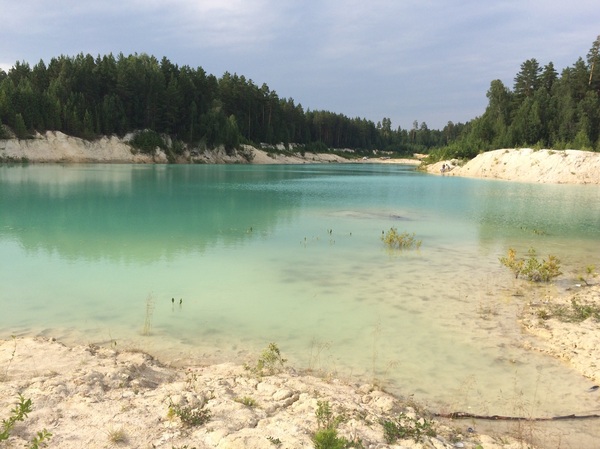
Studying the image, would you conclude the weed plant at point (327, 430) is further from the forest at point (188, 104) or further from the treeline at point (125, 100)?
the treeline at point (125, 100)

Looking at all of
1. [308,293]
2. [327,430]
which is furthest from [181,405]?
[308,293]

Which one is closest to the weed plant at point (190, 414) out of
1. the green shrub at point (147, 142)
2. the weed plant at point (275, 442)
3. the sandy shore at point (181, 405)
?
the sandy shore at point (181, 405)

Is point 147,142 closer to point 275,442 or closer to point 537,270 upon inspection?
point 537,270

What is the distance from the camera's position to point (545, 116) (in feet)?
298

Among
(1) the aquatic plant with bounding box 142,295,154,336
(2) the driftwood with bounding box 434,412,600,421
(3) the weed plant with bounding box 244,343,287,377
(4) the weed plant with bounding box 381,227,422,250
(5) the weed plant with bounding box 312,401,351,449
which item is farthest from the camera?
(4) the weed plant with bounding box 381,227,422,250

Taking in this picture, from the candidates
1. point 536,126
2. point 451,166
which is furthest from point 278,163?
point 536,126

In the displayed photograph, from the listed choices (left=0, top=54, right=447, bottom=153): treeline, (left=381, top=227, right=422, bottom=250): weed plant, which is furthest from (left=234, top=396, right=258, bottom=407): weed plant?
(left=0, top=54, right=447, bottom=153): treeline

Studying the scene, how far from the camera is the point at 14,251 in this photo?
633 inches

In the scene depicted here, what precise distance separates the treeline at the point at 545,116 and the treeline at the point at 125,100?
208 feet

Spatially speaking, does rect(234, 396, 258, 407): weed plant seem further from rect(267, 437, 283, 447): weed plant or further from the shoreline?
rect(267, 437, 283, 447): weed plant

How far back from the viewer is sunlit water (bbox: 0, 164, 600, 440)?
811cm

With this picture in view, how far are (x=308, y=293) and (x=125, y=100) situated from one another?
364 feet

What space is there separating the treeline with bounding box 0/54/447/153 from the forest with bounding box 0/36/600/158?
23 cm

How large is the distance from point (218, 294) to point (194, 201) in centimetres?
2296
